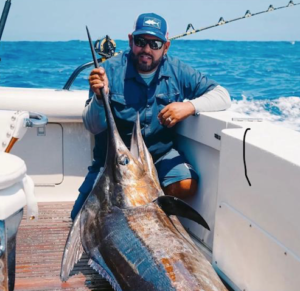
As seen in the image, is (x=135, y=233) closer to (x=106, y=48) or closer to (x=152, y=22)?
(x=152, y=22)

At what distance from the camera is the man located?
3051mm

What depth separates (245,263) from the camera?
234cm

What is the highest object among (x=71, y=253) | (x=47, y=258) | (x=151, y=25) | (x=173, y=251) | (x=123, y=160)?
(x=151, y=25)

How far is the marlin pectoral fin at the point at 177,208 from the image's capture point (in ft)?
7.39

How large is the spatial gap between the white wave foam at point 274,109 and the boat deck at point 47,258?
6.53m

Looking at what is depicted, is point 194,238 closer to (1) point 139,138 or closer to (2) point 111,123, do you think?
(1) point 139,138

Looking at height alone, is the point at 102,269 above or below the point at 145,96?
below

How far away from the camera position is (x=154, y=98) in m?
3.18

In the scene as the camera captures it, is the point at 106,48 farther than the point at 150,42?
Yes

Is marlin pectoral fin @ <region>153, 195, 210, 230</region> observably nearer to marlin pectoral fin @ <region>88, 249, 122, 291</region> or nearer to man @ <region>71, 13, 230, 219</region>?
marlin pectoral fin @ <region>88, 249, 122, 291</region>

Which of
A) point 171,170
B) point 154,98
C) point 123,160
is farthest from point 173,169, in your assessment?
point 123,160

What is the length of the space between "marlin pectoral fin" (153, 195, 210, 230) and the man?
2.43 feet

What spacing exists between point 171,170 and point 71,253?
0.91 metres

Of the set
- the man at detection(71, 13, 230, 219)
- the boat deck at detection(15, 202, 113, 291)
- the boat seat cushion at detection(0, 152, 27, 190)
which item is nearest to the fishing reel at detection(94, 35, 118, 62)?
the man at detection(71, 13, 230, 219)
